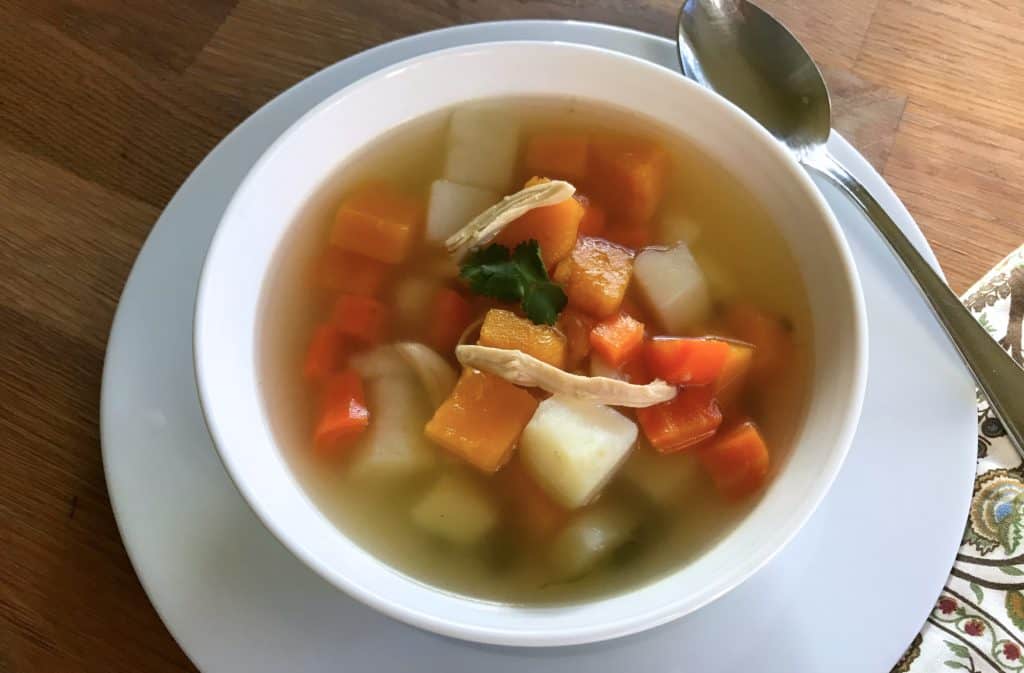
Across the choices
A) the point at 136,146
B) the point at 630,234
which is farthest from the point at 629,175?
Result: the point at 136,146

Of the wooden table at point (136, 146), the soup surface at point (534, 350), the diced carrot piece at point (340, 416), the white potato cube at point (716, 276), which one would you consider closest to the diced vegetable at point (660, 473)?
the soup surface at point (534, 350)

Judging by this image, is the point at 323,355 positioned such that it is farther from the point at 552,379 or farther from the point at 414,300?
the point at 552,379

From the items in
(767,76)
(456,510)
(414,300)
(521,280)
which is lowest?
(456,510)

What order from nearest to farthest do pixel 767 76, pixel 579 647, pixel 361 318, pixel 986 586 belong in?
pixel 579 647 → pixel 986 586 → pixel 361 318 → pixel 767 76

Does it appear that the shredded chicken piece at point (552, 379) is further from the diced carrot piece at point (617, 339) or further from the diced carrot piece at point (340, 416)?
the diced carrot piece at point (340, 416)

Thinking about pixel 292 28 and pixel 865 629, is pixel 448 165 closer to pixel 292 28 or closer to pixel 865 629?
pixel 292 28

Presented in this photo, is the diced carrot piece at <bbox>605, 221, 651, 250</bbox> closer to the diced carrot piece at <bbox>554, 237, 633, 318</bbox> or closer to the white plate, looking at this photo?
the diced carrot piece at <bbox>554, 237, 633, 318</bbox>

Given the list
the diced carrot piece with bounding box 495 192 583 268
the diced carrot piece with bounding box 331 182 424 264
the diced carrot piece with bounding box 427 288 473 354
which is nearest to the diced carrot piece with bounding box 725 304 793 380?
the diced carrot piece with bounding box 495 192 583 268

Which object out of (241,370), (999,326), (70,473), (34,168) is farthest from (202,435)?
(999,326)
